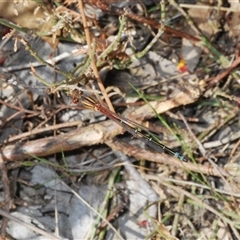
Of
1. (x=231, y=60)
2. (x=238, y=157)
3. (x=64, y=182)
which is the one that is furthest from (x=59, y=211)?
(x=231, y=60)

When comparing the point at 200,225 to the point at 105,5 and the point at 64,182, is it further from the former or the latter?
the point at 105,5

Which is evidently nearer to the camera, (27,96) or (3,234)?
(3,234)

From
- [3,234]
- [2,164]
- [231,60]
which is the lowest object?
[3,234]

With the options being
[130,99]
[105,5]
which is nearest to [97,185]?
[130,99]

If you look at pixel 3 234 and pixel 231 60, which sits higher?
pixel 231 60

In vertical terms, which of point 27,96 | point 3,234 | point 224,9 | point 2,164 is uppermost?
point 224,9

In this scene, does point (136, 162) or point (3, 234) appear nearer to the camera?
point (3, 234)

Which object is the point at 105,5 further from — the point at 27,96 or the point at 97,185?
the point at 97,185

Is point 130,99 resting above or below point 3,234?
above
